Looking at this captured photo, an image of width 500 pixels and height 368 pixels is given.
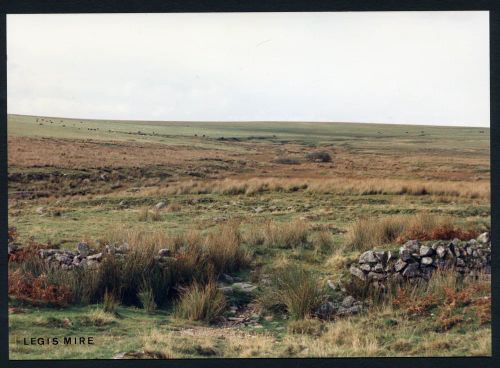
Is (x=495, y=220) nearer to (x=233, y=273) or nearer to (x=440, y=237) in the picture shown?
(x=440, y=237)

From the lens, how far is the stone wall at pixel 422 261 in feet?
33.1

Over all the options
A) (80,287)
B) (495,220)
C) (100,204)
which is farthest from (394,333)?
(100,204)

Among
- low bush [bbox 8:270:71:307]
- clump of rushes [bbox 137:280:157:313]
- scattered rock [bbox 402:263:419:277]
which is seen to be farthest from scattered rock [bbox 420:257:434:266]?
low bush [bbox 8:270:71:307]

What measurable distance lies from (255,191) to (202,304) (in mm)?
2614

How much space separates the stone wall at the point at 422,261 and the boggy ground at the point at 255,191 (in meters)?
0.33

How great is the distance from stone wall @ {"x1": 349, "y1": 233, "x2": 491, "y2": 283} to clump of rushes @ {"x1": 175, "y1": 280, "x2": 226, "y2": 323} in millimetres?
2247

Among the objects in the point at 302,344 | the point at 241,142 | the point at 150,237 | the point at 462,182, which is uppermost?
the point at 241,142

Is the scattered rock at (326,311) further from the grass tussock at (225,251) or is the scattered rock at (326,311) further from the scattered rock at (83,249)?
the scattered rock at (83,249)

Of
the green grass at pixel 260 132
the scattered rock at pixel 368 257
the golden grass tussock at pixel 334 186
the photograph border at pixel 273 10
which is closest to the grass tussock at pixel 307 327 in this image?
the scattered rock at pixel 368 257

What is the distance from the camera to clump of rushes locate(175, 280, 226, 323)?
382 inches

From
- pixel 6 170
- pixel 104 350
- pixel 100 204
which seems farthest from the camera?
pixel 100 204

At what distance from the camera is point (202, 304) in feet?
31.7

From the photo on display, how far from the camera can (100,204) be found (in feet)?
38.2

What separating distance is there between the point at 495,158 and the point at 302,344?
423 centimetres
